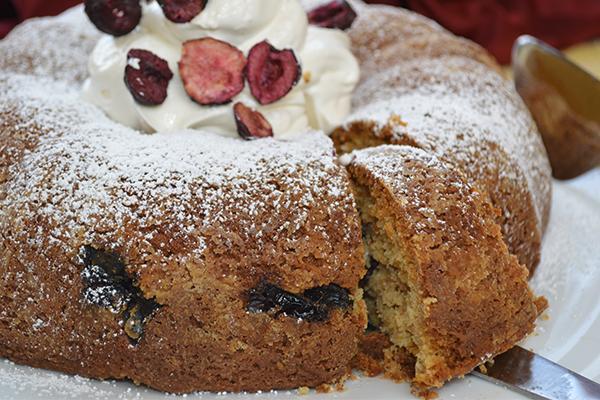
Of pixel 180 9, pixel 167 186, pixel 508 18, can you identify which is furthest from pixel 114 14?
pixel 508 18

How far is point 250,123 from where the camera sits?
179 cm

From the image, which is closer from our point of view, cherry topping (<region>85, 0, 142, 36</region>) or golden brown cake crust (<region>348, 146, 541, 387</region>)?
golden brown cake crust (<region>348, 146, 541, 387</region>)

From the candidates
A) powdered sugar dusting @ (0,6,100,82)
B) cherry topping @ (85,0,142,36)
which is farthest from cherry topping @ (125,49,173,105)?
powdered sugar dusting @ (0,6,100,82)

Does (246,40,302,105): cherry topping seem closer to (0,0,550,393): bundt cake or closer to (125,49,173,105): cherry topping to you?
(0,0,550,393): bundt cake

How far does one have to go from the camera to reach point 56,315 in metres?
1.52

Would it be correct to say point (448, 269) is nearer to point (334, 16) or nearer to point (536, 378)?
point (536, 378)

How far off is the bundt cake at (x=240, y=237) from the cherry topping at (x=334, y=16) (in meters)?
0.35

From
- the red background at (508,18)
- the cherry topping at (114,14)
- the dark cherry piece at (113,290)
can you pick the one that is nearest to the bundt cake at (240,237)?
the dark cherry piece at (113,290)

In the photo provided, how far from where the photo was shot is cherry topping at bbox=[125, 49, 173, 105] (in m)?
1.79

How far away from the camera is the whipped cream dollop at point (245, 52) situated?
1821 millimetres

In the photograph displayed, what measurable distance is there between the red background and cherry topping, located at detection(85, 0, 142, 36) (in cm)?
201

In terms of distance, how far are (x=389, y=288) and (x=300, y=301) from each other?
0.22 metres

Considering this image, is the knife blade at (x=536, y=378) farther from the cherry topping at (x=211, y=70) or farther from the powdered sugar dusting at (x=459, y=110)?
the cherry topping at (x=211, y=70)

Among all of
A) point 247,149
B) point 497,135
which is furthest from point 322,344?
point 497,135
